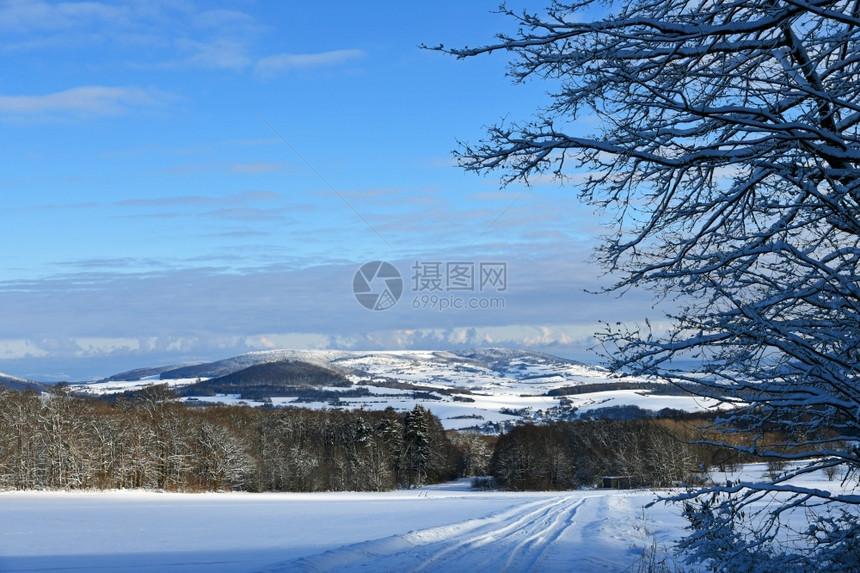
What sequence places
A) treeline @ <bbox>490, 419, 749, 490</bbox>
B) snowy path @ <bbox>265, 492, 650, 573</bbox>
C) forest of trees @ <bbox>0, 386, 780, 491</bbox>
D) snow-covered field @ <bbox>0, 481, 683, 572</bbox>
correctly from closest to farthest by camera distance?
snowy path @ <bbox>265, 492, 650, 573</bbox> < snow-covered field @ <bbox>0, 481, 683, 572</bbox> < forest of trees @ <bbox>0, 386, 780, 491</bbox> < treeline @ <bbox>490, 419, 749, 490</bbox>

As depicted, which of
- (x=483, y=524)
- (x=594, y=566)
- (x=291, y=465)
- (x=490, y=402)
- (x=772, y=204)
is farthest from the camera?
(x=490, y=402)

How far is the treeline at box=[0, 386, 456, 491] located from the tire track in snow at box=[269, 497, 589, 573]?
4822cm

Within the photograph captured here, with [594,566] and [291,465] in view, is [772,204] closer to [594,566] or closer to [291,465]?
[594,566]

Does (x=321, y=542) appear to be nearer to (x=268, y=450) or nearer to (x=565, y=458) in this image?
(x=268, y=450)

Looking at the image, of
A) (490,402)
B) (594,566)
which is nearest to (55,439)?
(594,566)

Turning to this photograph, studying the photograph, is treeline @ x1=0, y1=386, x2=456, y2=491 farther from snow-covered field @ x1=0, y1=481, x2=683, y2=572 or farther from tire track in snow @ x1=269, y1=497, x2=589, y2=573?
tire track in snow @ x1=269, y1=497, x2=589, y2=573

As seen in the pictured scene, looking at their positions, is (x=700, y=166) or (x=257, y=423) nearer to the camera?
(x=700, y=166)

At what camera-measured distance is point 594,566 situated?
34.6ft

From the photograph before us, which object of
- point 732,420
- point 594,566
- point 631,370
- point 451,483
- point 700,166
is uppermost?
point 700,166

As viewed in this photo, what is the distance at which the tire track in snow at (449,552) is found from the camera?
10086 mm

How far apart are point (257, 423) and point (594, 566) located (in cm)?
8597

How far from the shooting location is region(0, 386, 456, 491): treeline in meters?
55.2

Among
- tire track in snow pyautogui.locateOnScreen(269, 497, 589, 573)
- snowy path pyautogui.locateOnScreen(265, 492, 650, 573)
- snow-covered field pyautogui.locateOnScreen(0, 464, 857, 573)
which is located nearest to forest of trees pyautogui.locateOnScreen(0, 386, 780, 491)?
snow-covered field pyautogui.locateOnScreen(0, 464, 857, 573)

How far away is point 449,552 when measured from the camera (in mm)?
11906
